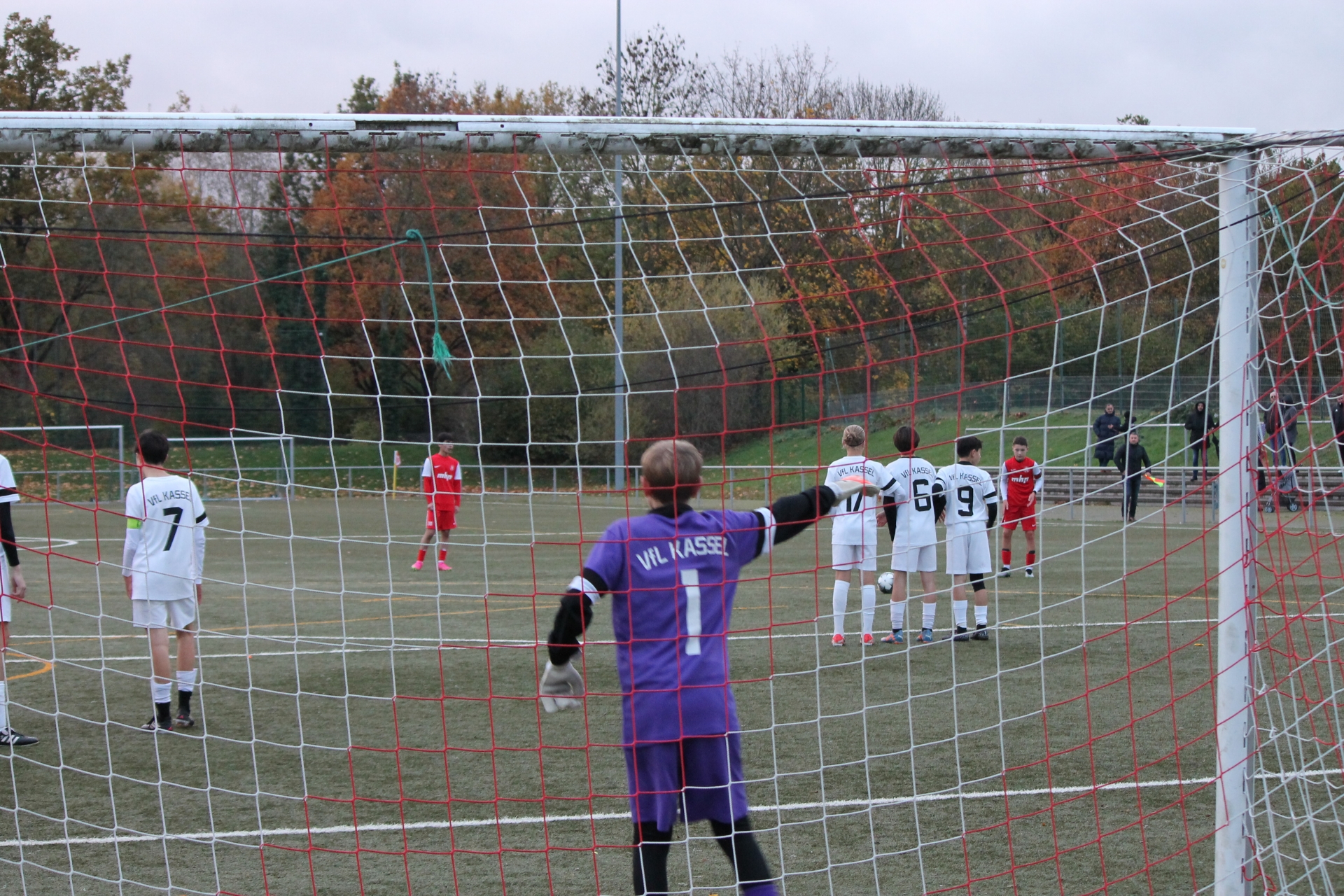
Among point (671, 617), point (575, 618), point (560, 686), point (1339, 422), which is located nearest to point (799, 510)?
point (671, 617)

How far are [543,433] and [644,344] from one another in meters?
3.44

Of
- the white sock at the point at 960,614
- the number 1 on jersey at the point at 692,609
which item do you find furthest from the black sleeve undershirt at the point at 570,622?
the white sock at the point at 960,614

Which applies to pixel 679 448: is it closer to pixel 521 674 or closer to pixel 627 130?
pixel 627 130

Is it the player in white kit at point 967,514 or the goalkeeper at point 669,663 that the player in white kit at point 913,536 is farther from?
the goalkeeper at point 669,663

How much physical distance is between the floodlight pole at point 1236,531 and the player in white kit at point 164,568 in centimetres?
538

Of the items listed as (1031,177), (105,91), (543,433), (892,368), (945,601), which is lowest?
(945,601)

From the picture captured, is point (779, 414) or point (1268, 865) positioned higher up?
point (779, 414)

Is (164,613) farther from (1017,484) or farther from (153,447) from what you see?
(1017,484)

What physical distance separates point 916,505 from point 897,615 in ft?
3.13

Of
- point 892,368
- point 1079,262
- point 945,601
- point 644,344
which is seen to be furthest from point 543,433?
point 1079,262

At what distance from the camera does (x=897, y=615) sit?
952cm

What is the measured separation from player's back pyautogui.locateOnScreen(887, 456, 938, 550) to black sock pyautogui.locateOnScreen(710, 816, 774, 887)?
18.6ft

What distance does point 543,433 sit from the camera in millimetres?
21328

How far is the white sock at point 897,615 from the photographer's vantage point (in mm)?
9227
